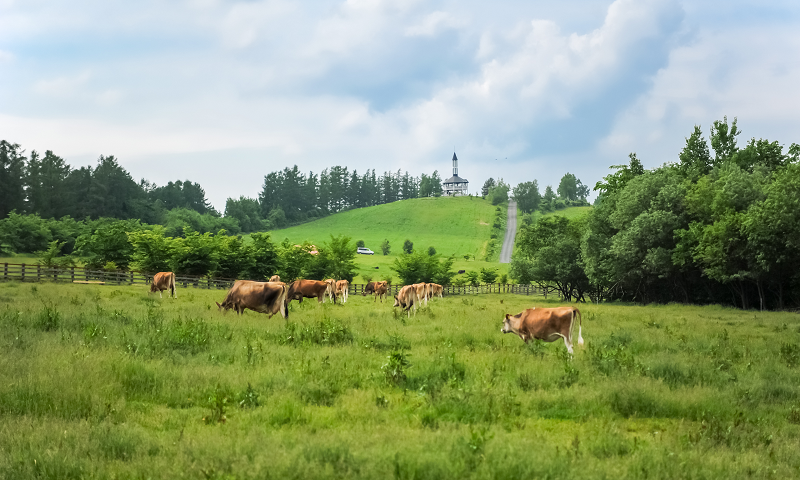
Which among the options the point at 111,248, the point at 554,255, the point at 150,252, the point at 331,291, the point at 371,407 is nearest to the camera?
the point at 371,407

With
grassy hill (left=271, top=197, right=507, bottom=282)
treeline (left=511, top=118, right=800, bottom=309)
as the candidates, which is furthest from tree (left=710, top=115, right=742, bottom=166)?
grassy hill (left=271, top=197, right=507, bottom=282)

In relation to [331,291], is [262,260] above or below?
above

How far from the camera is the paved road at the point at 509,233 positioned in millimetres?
120062

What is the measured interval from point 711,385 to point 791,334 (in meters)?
11.3

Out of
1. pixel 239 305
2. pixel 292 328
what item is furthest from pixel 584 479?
pixel 239 305

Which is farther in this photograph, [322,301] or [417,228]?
[417,228]

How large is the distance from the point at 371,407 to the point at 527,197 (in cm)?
16538

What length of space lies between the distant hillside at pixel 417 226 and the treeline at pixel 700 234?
73.5 metres

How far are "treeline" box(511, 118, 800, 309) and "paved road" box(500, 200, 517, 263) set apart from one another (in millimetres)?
66090

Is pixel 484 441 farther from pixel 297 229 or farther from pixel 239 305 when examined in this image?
pixel 297 229

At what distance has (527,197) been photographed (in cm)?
16825

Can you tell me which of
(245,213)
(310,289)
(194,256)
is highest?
(245,213)

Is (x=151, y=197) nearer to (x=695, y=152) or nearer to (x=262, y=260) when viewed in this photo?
(x=262, y=260)

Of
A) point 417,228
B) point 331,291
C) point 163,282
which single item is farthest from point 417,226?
point 163,282
